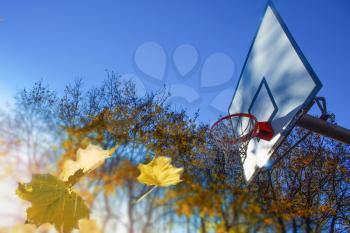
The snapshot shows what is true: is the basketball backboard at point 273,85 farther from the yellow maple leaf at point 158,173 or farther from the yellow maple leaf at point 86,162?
the yellow maple leaf at point 86,162

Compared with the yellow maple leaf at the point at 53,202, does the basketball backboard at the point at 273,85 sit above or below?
above

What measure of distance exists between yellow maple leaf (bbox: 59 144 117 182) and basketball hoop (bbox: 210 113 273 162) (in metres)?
3.42

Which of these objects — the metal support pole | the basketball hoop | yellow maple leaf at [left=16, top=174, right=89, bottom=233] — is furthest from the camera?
the basketball hoop

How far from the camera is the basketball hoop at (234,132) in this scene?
4.52 meters

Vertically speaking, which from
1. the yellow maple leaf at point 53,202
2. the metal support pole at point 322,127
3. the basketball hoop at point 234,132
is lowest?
the yellow maple leaf at point 53,202

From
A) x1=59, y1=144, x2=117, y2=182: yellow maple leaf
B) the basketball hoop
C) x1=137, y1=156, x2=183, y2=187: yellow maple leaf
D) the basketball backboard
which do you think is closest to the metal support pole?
the basketball backboard

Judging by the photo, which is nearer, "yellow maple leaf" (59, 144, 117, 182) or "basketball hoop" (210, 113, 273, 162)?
"yellow maple leaf" (59, 144, 117, 182)

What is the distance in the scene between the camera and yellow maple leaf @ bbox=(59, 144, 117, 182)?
1.20 metres

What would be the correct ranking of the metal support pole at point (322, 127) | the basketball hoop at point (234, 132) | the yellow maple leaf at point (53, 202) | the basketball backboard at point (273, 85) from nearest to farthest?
the yellow maple leaf at point (53, 202) < the metal support pole at point (322, 127) < the basketball backboard at point (273, 85) < the basketball hoop at point (234, 132)

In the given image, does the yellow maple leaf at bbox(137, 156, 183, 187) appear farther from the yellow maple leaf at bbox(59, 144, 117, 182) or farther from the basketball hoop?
the basketball hoop

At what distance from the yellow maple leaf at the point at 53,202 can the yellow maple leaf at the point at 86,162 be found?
0.05 metres

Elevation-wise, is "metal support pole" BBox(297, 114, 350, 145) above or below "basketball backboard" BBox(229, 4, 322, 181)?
below

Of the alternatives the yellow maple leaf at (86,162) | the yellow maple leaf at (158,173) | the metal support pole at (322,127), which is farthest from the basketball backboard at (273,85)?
the yellow maple leaf at (86,162)

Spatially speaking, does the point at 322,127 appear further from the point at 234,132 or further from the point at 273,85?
the point at 234,132
